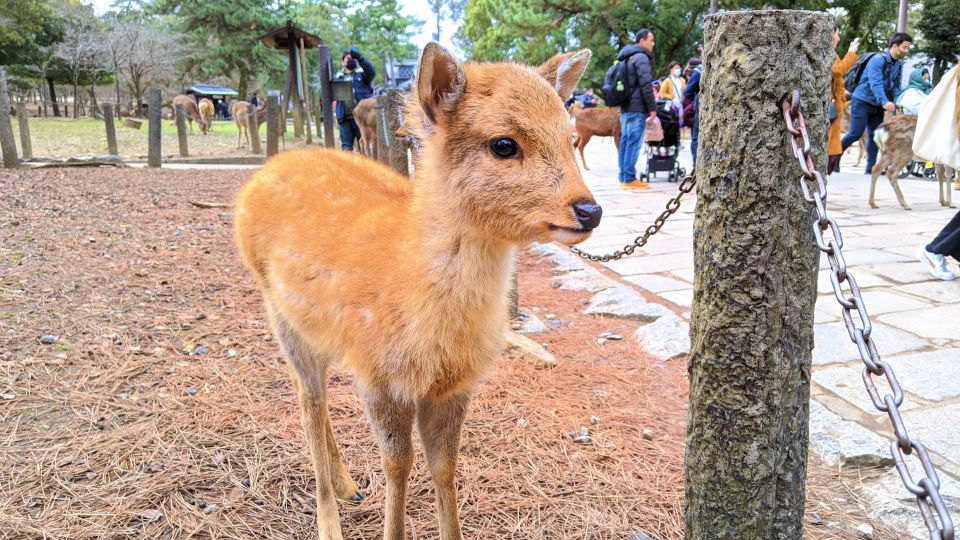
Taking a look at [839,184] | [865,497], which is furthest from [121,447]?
[839,184]

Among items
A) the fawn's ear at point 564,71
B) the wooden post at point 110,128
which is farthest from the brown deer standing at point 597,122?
the fawn's ear at point 564,71

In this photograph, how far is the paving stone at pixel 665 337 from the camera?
4.57 meters

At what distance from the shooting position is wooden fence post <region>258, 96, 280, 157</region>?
16.2 m

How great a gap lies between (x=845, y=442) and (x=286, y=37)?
56.4 ft

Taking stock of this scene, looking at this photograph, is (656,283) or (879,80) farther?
(879,80)

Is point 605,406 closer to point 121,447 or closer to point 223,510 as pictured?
point 223,510

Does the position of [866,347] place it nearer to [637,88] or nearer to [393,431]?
[393,431]

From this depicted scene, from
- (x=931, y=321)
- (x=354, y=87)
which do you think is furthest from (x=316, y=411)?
(x=354, y=87)

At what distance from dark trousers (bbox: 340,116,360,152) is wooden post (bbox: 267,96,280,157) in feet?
11.3

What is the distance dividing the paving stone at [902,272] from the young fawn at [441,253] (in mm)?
5041

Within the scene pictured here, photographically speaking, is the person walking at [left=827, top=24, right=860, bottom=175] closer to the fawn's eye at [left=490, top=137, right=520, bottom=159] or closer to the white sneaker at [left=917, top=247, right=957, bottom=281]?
the white sneaker at [left=917, top=247, right=957, bottom=281]

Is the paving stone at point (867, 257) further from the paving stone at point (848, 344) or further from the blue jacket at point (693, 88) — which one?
the blue jacket at point (693, 88)

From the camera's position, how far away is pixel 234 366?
4.21 metres

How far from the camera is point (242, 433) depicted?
341cm
